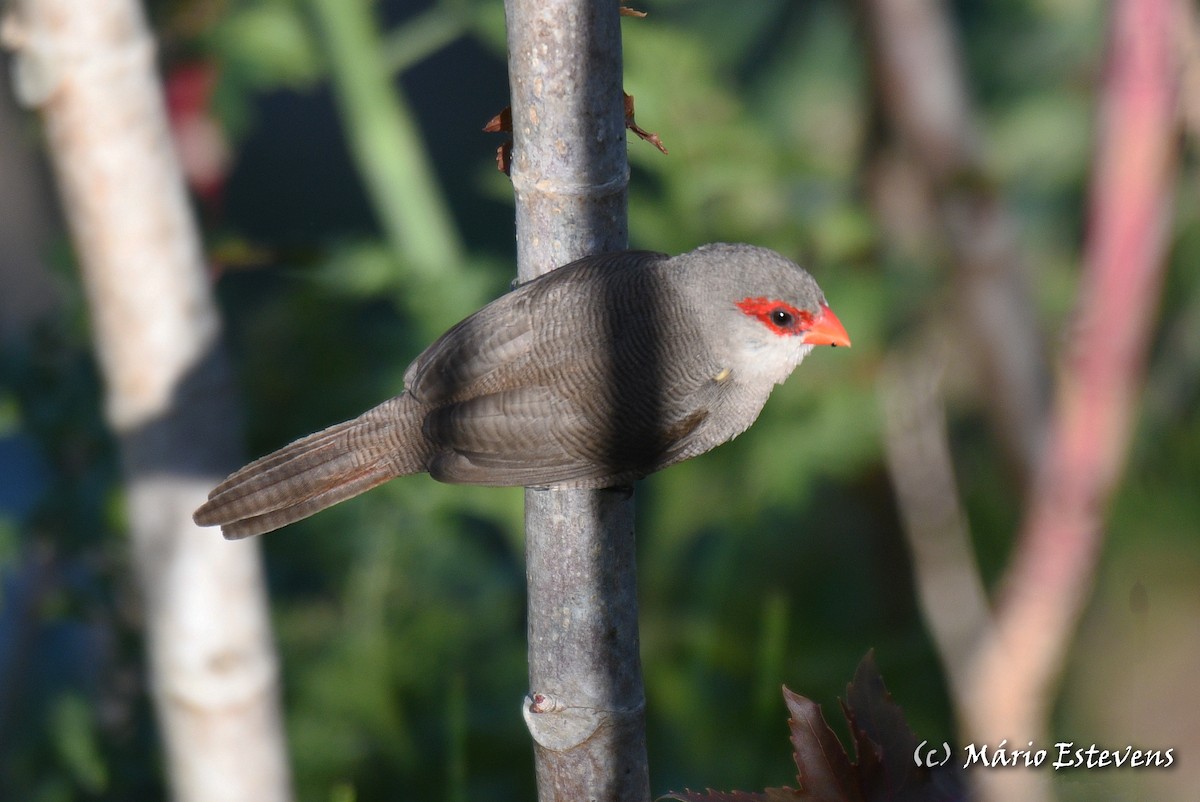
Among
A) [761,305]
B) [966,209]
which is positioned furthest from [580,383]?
[966,209]

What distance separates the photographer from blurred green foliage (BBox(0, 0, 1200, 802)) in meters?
3.23

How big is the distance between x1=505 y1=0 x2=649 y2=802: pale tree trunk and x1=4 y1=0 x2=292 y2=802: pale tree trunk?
87cm

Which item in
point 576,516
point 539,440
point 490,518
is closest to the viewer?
point 576,516

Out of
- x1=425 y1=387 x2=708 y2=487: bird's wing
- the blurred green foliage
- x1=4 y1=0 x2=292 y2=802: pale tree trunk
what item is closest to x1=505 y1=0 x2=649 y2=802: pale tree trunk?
x1=425 y1=387 x2=708 y2=487: bird's wing

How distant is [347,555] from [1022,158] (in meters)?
3.95

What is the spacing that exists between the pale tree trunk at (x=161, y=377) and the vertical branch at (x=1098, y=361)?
4.67 ft

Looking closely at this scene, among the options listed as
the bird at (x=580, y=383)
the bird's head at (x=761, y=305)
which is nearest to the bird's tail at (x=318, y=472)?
the bird at (x=580, y=383)

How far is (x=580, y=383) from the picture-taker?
210 centimetres

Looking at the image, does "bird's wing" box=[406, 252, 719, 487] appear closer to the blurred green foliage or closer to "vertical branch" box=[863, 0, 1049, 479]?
the blurred green foliage

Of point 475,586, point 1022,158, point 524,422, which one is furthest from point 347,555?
point 1022,158

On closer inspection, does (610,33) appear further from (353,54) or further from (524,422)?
(353,54)

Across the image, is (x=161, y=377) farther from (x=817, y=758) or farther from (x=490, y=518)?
(x=490, y=518)

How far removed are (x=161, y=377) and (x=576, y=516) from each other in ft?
3.31

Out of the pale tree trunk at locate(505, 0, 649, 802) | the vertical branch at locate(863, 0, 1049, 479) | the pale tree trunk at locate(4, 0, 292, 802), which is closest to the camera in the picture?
the pale tree trunk at locate(505, 0, 649, 802)
